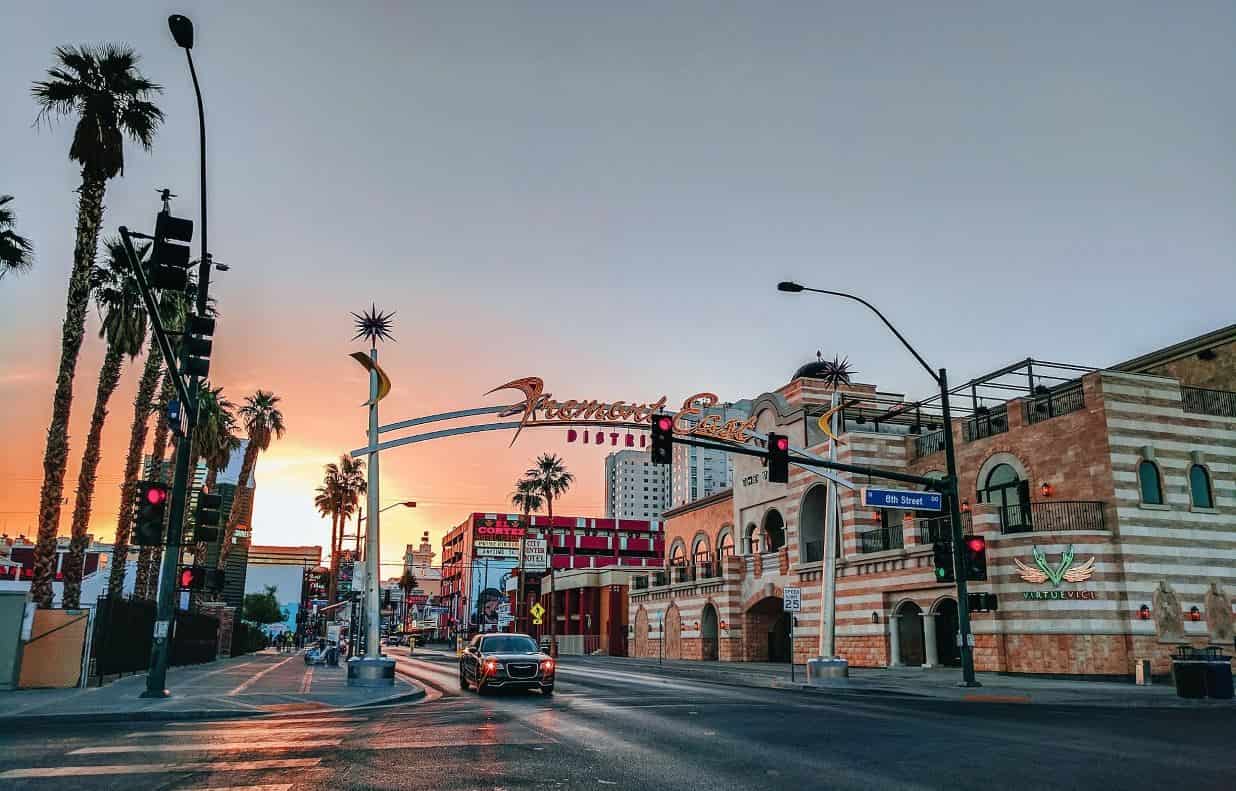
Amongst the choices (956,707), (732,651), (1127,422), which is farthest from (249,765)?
(732,651)

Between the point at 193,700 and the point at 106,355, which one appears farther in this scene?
the point at 106,355

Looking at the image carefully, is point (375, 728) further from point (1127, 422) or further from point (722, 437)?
point (1127, 422)

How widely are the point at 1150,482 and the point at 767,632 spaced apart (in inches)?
958

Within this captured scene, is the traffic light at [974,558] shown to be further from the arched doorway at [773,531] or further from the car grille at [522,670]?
the arched doorway at [773,531]

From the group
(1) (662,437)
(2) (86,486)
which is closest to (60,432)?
(2) (86,486)

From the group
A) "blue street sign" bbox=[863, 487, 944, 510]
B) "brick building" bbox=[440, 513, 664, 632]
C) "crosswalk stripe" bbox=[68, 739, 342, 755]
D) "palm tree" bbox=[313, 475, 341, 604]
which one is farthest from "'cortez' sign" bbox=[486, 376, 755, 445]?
"brick building" bbox=[440, 513, 664, 632]

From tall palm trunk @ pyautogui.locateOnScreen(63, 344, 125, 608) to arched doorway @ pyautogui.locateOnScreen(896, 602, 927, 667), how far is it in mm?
30279

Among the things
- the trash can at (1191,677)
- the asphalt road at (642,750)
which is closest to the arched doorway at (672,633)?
the trash can at (1191,677)

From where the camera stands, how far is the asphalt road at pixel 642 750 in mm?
9273

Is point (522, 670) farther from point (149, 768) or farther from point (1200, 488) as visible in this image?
point (1200, 488)

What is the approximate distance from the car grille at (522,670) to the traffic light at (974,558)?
12.3m

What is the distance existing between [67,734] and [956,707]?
17.1 m

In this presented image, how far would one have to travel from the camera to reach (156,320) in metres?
15.1

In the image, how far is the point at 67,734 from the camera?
1315 centimetres
